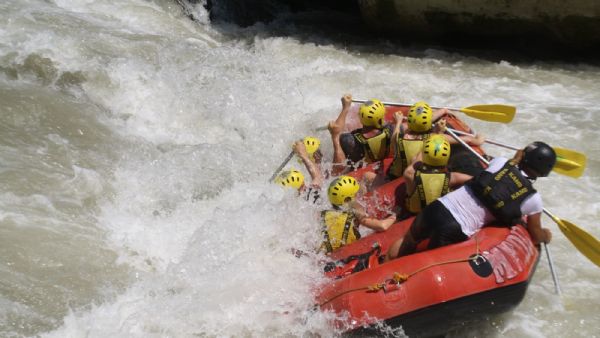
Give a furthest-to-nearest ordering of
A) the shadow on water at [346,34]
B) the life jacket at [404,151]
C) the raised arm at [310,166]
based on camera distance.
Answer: the shadow on water at [346,34]
the raised arm at [310,166]
the life jacket at [404,151]

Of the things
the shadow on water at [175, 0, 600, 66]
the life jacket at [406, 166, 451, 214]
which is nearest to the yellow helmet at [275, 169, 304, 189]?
the life jacket at [406, 166, 451, 214]

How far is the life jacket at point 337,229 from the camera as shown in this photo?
14.6ft

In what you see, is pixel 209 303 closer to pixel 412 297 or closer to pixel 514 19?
pixel 412 297

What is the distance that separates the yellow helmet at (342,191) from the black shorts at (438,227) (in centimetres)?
65

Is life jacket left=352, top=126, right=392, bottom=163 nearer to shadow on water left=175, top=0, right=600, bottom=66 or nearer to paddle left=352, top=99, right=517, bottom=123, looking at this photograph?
paddle left=352, top=99, right=517, bottom=123

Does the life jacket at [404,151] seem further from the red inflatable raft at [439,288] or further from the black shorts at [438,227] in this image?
the red inflatable raft at [439,288]

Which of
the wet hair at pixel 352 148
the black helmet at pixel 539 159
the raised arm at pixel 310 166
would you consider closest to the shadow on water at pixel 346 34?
the wet hair at pixel 352 148

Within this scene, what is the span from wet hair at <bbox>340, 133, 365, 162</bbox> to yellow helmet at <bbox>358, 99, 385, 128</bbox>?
8.7 inches

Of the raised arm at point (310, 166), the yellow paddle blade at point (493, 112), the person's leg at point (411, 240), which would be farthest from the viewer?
the yellow paddle blade at point (493, 112)

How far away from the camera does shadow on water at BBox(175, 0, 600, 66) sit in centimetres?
903

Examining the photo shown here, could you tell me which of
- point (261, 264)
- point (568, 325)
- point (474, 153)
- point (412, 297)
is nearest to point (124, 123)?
point (261, 264)

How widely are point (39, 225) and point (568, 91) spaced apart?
6.36 metres

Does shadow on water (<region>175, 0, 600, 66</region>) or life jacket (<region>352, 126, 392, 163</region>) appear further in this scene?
shadow on water (<region>175, 0, 600, 66</region>)

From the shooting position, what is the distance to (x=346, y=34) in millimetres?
10602
